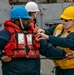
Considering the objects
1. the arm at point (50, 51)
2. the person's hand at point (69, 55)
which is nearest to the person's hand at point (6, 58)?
the arm at point (50, 51)

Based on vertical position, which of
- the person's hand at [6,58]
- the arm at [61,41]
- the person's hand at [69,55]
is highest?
the arm at [61,41]

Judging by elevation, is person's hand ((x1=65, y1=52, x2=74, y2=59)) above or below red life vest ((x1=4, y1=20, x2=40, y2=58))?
below

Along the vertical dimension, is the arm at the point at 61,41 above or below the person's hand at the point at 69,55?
above

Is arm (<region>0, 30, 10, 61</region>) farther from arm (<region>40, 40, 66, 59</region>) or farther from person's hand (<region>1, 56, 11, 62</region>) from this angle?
arm (<region>40, 40, 66, 59</region>)

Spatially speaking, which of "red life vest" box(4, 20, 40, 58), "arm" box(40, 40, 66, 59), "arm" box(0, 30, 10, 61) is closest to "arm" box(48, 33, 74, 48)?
"arm" box(40, 40, 66, 59)

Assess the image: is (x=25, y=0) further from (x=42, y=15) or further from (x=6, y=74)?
(x=6, y=74)

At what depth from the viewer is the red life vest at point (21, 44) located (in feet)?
14.6

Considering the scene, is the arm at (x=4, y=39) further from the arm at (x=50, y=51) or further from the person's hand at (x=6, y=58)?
the arm at (x=50, y=51)

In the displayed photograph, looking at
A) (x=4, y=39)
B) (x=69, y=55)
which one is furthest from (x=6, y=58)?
(x=69, y=55)

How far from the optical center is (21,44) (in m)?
4.48

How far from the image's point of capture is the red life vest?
4.45 metres

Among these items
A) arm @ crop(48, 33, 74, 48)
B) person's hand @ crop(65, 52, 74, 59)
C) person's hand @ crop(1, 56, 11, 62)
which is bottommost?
person's hand @ crop(65, 52, 74, 59)

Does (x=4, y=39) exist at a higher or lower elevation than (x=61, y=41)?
higher

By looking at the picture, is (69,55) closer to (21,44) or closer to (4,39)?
(21,44)
